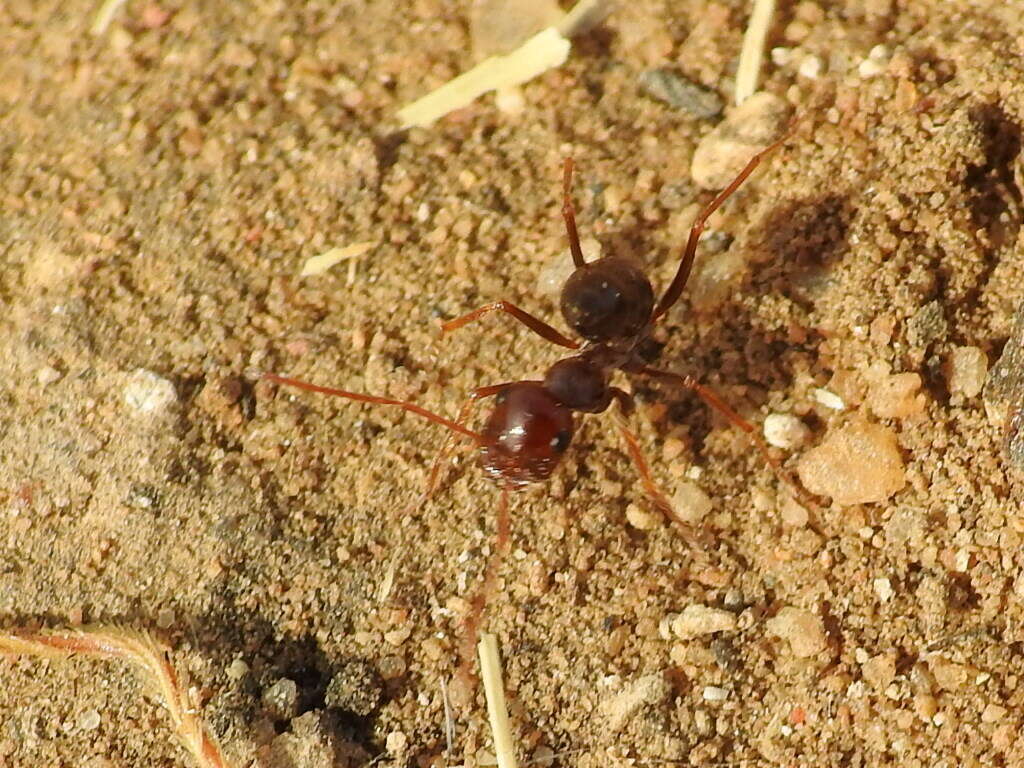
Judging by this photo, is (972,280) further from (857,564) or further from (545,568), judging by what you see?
(545,568)

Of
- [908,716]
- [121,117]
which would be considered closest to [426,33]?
[121,117]

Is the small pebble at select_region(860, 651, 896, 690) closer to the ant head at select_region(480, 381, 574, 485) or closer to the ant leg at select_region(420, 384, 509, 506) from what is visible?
the ant head at select_region(480, 381, 574, 485)

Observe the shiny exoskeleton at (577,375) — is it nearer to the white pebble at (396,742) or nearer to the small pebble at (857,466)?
the small pebble at (857,466)

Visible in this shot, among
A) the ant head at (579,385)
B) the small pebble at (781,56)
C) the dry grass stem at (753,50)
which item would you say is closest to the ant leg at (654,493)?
the ant head at (579,385)

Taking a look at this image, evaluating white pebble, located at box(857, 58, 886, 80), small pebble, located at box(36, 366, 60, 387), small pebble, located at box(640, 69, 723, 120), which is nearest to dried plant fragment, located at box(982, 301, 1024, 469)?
white pebble, located at box(857, 58, 886, 80)

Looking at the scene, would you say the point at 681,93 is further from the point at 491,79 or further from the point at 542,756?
the point at 542,756

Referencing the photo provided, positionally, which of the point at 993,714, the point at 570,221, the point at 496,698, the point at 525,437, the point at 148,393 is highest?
the point at 570,221

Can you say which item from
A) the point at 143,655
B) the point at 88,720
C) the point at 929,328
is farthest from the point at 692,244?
the point at 88,720
